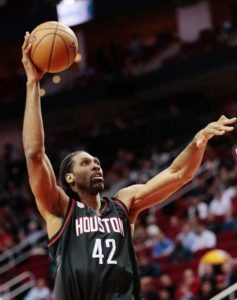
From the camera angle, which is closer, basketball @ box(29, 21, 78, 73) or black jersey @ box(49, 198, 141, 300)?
black jersey @ box(49, 198, 141, 300)

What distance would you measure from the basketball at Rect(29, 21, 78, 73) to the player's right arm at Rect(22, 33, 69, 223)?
6.8 inches

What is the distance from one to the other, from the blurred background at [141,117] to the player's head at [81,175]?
224 inches

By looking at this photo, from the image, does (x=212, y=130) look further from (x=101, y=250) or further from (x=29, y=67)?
(x=29, y=67)

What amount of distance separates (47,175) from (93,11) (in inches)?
644

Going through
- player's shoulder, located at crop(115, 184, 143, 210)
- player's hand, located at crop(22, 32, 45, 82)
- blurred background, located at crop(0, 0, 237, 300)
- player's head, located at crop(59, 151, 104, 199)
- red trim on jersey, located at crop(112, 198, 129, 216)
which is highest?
blurred background, located at crop(0, 0, 237, 300)

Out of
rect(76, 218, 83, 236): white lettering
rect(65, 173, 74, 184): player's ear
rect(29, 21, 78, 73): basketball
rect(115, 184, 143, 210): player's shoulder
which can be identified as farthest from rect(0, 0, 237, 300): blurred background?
rect(76, 218, 83, 236): white lettering

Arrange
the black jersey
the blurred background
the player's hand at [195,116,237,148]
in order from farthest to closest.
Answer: the blurred background < the player's hand at [195,116,237,148] < the black jersey

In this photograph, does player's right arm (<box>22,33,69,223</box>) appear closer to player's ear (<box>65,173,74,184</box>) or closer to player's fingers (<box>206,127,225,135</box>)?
player's ear (<box>65,173,74,184</box>)

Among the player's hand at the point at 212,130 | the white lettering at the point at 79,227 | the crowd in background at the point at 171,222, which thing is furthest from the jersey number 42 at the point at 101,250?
the crowd in background at the point at 171,222

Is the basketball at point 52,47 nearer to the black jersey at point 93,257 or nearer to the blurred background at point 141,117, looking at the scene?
the black jersey at point 93,257

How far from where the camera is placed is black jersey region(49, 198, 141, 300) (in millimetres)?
4008

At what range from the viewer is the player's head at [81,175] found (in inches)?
170

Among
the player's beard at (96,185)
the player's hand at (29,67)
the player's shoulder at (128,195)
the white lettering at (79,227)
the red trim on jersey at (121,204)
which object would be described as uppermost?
the player's hand at (29,67)

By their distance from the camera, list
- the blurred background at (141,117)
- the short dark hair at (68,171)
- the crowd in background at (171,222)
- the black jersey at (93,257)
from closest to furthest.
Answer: the black jersey at (93,257) < the short dark hair at (68,171) < the crowd in background at (171,222) < the blurred background at (141,117)
